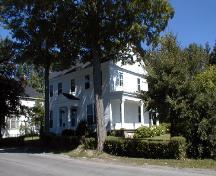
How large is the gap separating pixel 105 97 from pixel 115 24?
1334 cm

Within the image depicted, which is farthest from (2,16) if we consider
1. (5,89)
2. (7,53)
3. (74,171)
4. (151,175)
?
(151,175)

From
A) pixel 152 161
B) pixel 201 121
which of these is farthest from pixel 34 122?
pixel 201 121

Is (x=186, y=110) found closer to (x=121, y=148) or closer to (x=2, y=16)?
(x=121, y=148)

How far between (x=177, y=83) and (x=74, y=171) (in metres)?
10.4

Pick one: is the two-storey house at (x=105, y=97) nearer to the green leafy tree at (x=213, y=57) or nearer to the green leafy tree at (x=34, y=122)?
the green leafy tree at (x=34, y=122)

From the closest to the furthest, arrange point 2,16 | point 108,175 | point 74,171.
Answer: point 108,175 < point 74,171 < point 2,16

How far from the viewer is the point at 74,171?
18031 millimetres

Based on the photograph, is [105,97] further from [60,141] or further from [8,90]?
[8,90]

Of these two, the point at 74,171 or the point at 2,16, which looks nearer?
the point at 74,171

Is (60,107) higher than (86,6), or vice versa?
(86,6)

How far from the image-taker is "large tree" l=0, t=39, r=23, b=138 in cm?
4575

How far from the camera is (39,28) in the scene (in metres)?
31.0

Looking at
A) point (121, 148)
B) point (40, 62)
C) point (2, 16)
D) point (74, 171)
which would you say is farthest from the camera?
point (40, 62)

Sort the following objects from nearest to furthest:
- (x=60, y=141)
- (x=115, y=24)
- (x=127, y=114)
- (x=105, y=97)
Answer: (x=115, y=24), (x=60, y=141), (x=105, y=97), (x=127, y=114)
